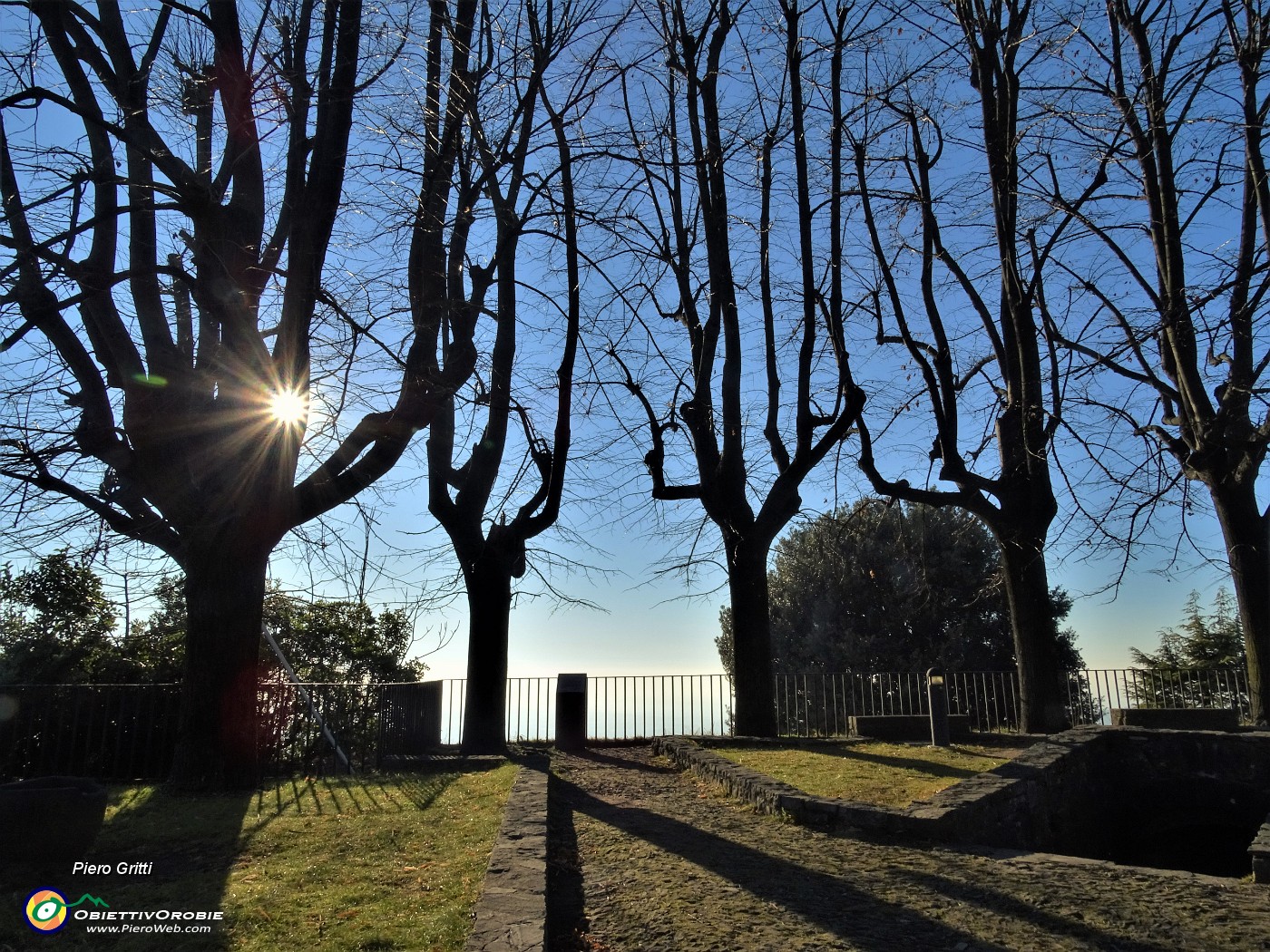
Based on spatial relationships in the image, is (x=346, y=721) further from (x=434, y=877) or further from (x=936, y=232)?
(x=936, y=232)

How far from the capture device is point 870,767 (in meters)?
9.58

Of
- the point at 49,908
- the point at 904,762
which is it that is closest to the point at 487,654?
the point at 904,762

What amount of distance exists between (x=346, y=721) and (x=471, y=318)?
5.95 metres

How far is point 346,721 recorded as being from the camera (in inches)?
464

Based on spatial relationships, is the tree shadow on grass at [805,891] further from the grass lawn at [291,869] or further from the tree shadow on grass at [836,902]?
the grass lawn at [291,869]

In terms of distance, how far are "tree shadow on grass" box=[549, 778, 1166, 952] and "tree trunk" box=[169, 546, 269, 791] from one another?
368 cm

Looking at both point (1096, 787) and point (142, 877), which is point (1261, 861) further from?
point (142, 877)

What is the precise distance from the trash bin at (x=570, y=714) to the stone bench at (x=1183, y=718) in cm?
774

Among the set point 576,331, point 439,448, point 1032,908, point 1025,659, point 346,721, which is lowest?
Result: point 1032,908

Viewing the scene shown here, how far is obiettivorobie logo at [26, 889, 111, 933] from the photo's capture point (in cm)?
424

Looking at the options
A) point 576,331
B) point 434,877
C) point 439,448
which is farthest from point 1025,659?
point 434,877

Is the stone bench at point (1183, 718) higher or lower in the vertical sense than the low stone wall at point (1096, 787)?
higher

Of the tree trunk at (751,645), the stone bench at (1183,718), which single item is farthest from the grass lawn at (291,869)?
the stone bench at (1183,718)

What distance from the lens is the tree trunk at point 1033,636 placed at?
40.9 feet
